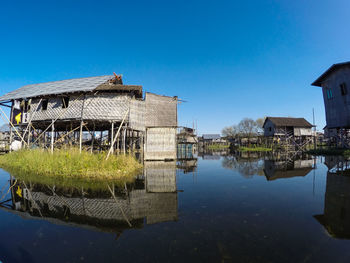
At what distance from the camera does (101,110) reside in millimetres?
14016

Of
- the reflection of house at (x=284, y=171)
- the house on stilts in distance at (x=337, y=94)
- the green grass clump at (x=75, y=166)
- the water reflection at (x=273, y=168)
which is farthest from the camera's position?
the house on stilts in distance at (x=337, y=94)

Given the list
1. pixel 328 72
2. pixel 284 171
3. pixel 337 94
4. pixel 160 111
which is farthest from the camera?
pixel 328 72

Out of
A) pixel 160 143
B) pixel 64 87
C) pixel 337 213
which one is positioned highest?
pixel 64 87

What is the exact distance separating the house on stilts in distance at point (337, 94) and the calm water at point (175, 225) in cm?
1668

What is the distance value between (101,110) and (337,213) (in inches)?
569

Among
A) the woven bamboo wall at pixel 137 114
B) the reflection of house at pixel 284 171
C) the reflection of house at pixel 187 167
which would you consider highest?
the woven bamboo wall at pixel 137 114

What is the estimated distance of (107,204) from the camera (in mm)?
5598

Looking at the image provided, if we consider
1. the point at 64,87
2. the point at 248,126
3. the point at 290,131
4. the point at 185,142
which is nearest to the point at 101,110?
the point at 64,87

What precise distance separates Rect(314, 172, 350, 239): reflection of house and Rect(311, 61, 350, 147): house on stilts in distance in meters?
16.8

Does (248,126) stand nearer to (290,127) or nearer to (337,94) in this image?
(290,127)

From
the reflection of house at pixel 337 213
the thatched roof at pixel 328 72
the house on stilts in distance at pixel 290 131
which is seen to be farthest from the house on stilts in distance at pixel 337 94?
the reflection of house at pixel 337 213

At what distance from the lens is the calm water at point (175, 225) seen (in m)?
3.04

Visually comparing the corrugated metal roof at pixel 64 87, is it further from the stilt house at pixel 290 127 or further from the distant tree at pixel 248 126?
the distant tree at pixel 248 126

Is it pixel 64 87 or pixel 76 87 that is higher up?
pixel 64 87
